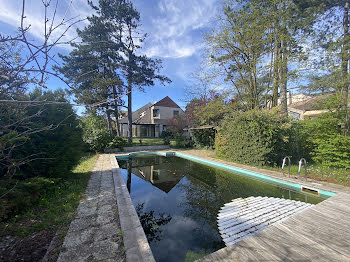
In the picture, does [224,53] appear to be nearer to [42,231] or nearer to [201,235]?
[201,235]

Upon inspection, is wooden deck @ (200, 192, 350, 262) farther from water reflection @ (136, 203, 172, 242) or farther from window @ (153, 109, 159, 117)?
window @ (153, 109, 159, 117)

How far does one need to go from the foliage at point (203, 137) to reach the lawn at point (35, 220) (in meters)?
11.5

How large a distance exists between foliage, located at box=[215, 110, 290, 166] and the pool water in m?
1.58

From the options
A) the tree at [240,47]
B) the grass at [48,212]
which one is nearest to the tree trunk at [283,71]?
the tree at [240,47]

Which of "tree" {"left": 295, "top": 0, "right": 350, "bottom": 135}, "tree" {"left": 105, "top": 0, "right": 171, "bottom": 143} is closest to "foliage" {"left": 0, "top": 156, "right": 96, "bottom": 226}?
"tree" {"left": 295, "top": 0, "right": 350, "bottom": 135}

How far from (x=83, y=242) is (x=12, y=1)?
3.14 metres

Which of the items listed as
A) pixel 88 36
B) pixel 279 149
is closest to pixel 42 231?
pixel 279 149

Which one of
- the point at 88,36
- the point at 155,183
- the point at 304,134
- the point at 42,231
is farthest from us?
the point at 88,36

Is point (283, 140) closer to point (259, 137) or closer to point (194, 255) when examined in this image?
point (259, 137)

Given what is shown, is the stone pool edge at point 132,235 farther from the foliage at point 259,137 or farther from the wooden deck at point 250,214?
the foliage at point 259,137

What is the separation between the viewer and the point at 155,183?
20.2 feet

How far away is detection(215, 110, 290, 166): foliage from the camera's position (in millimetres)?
6855

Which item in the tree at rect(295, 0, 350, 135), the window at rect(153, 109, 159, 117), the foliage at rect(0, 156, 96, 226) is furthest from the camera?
the window at rect(153, 109, 159, 117)

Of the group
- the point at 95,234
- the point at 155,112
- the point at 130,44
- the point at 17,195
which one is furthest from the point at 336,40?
the point at 155,112
